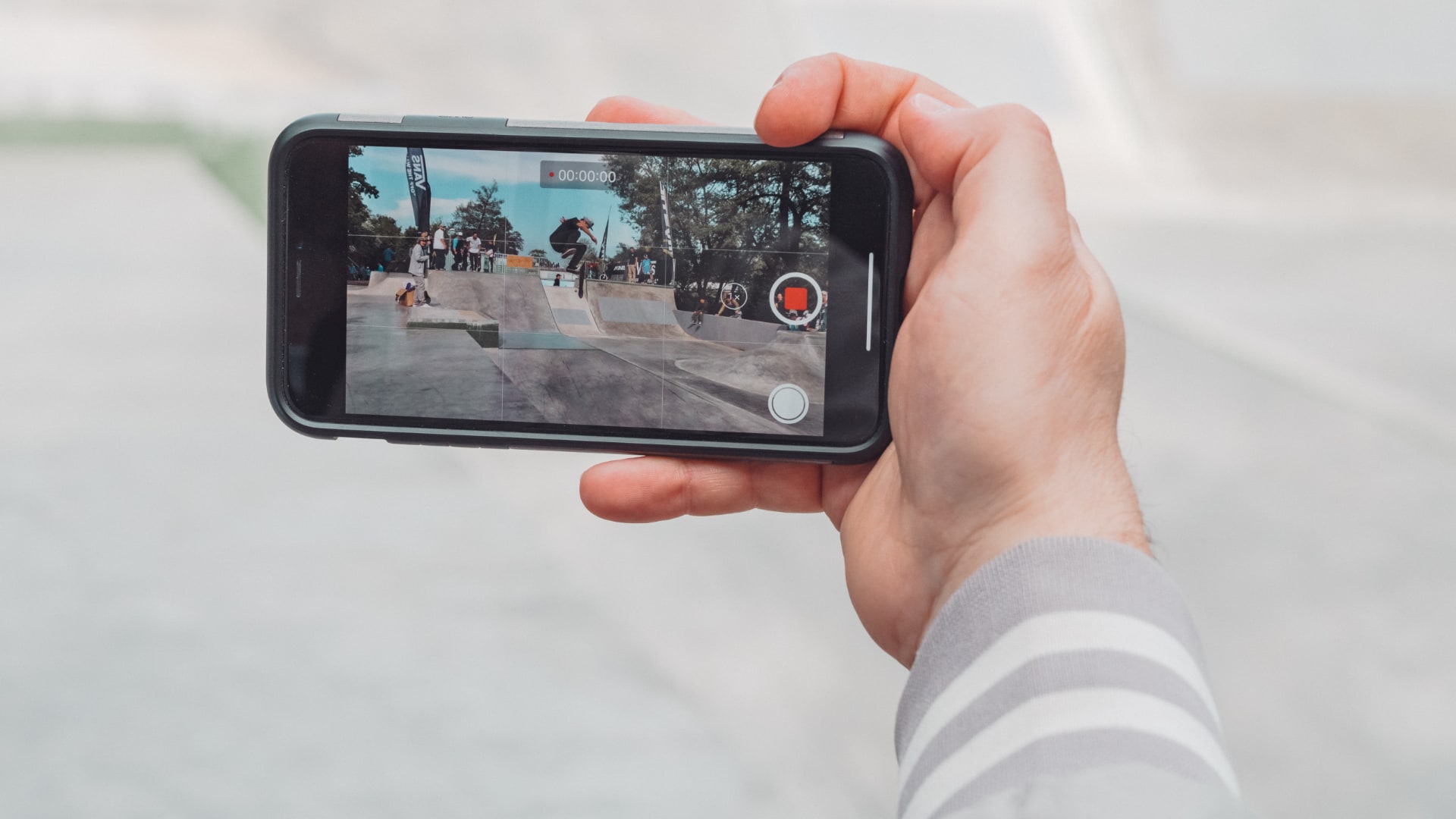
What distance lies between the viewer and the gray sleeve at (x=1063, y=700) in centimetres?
26

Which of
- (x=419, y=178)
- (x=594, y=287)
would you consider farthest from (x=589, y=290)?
(x=419, y=178)

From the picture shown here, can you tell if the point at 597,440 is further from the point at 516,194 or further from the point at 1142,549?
the point at 1142,549

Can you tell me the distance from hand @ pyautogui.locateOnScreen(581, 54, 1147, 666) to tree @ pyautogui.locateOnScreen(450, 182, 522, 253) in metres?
0.14

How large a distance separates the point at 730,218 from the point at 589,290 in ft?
0.27

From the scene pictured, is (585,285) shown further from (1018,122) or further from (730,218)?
(1018,122)

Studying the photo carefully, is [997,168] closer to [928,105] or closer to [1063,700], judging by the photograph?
[928,105]

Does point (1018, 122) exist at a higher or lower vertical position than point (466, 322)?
higher

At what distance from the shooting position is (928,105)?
451 millimetres

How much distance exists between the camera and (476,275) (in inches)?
18.9

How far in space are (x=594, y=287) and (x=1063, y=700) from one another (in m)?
0.30

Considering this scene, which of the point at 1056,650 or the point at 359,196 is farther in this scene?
the point at 359,196

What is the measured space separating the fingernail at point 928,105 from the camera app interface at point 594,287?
0.18 feet

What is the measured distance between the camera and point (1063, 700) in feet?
0.95

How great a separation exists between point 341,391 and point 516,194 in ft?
0.46
